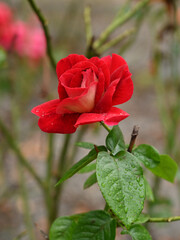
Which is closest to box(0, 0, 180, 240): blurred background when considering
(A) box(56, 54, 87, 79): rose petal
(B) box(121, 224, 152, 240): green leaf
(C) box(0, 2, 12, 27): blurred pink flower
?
(C) box(0, 2, 12, 27): blurred pink flower

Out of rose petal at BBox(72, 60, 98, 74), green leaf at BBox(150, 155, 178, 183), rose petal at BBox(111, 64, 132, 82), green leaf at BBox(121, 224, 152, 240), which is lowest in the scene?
green leaf at BBox(121, 224, 152, 240)

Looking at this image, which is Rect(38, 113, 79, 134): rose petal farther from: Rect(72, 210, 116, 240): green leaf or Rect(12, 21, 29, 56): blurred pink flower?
Rect(12, 21, 29, 56): blurred pink flower

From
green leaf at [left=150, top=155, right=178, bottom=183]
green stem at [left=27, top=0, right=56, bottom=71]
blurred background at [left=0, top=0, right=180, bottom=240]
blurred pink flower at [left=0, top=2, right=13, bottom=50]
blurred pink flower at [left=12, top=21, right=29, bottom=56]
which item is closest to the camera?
green leaf at [left=150, top=155, right=178, bottom=183]

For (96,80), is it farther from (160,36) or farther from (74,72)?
(160,36)

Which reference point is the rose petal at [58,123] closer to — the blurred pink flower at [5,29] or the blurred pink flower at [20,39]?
the blurred pink flower at [5,29]

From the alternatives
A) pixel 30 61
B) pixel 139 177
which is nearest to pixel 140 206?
pixel 139 177

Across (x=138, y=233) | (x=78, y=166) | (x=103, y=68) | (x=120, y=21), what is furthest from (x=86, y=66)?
(x=120, y=21)
